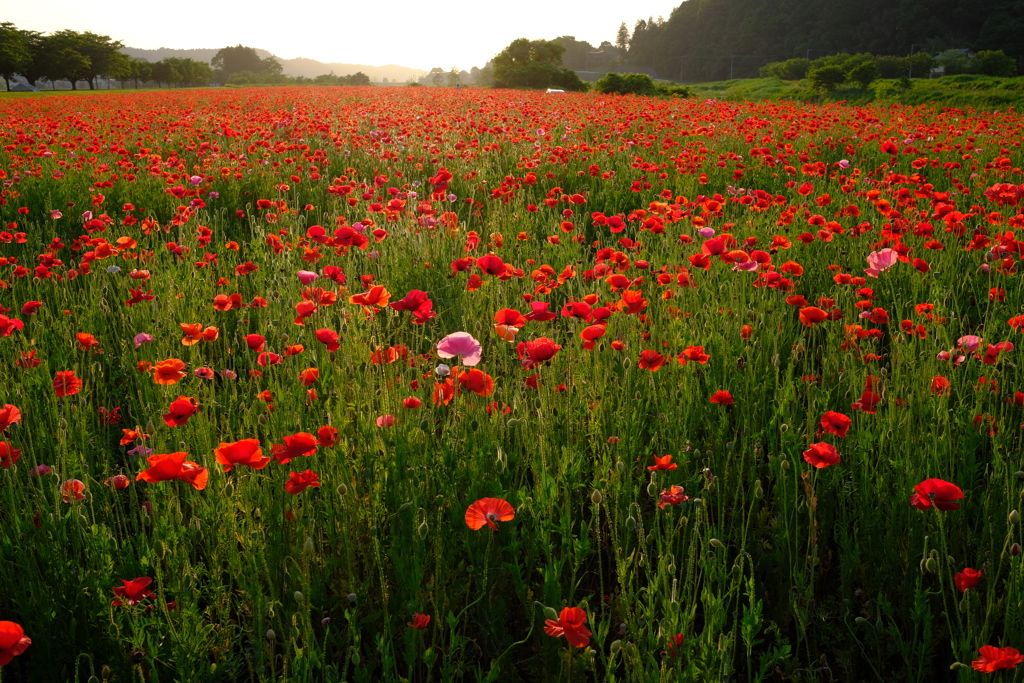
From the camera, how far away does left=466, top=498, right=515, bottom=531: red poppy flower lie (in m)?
1.50

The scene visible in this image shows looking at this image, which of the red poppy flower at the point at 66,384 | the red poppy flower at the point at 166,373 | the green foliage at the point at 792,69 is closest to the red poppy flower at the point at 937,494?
the red poppy flower at the point at 166,373

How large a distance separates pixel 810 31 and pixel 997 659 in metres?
75.9

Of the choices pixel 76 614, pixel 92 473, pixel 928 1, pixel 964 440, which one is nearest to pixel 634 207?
pixel 964 440

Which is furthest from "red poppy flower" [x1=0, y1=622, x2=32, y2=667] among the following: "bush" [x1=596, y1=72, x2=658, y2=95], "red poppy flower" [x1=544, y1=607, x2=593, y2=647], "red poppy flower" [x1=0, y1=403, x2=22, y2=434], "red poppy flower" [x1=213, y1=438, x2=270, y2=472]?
"bush" [x1=596, y1=72, x2=658, y2=95]

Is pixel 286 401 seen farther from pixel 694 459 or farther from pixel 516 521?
pixel 694 459

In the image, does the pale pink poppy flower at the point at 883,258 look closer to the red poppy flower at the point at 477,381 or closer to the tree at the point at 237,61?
the red poppy flower at the point at 477,381

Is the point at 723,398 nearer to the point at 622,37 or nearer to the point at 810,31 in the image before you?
the point at 810,31

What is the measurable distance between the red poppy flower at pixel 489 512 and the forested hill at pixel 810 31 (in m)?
61.0

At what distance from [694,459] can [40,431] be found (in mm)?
2172

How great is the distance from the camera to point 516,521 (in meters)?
1.90

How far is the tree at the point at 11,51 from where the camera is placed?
48.7 metres

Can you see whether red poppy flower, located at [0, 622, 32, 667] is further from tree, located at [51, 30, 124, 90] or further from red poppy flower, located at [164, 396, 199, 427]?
tree, located at [51, 30, 124, 90]

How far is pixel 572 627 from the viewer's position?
4.11 feet

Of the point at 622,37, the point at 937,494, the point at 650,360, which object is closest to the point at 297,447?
the point at 650,360
